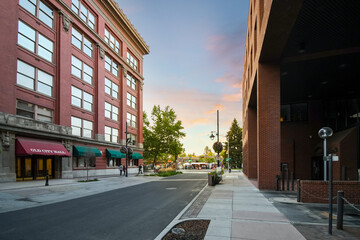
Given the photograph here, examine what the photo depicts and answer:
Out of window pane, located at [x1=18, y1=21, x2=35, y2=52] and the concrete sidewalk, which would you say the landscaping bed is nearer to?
the concrete sidewalk

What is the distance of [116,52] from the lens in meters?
41.7

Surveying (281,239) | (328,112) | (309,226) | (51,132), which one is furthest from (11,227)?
(328,112)

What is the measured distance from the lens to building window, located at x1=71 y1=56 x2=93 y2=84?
31281 mm

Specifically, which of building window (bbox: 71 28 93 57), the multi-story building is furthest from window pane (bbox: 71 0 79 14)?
building window (bbox: 71 28 93 57)

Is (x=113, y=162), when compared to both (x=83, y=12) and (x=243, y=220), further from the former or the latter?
(x=243, y=220)

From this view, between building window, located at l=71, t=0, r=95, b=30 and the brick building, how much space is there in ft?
79.9

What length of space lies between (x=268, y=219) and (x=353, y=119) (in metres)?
15.7

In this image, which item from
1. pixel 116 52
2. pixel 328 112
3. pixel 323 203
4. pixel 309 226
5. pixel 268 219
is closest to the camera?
pixel 309 226

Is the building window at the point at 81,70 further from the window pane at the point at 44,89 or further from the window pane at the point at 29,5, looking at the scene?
the window pane at the point at 29,5

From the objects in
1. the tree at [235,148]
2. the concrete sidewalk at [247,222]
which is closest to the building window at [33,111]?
the concrete sidewalk at [247,222]

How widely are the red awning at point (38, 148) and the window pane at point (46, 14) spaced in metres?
13.0

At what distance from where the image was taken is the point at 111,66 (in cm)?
4078

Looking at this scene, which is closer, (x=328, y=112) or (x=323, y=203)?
(x=323, y=203)

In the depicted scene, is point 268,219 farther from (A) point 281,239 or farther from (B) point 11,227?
(B) point 11,227
